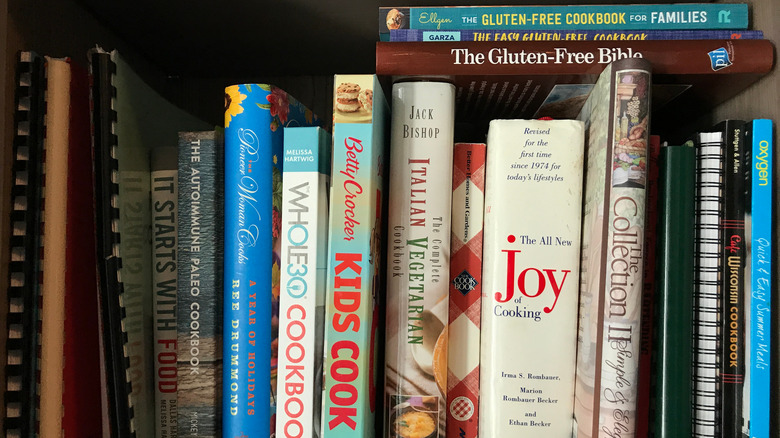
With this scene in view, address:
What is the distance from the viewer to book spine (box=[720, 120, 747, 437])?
0.50 metres

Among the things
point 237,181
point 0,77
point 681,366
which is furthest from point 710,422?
point 0,77

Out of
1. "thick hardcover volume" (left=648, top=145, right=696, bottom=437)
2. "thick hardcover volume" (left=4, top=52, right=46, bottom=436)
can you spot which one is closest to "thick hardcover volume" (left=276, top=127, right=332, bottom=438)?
"thick hardcover volume" (left=4, top=52, right=46, bottom=436)

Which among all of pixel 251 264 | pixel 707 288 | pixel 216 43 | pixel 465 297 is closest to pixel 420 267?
pixel 465 297

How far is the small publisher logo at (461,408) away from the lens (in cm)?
55

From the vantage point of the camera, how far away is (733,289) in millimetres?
501

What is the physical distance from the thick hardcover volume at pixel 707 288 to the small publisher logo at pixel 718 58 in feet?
0.22

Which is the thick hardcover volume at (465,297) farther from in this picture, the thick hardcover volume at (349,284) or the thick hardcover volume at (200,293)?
the thick hardcover volume at (200,293)

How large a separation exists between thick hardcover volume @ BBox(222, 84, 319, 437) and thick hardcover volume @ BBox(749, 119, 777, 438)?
46cm

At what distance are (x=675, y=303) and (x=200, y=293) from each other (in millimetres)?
477

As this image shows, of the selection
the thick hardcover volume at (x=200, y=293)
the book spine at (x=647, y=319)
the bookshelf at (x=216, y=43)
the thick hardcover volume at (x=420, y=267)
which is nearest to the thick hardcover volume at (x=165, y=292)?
the thick hardcover volume at (x=200, y=293)

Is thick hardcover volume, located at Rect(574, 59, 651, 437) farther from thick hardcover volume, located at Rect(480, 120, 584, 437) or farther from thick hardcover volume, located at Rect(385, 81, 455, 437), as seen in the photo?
thick hardcover volume, located at Rect(385, 81, 455, 437)

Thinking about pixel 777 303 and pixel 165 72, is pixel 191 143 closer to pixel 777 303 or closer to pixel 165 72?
pixel 165 72

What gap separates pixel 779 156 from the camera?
487mm

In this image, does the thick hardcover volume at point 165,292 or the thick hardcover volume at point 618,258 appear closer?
the thick hardcover volume at point 618,258
